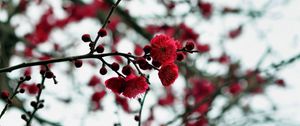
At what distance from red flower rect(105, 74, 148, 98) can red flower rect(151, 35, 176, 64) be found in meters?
0.19

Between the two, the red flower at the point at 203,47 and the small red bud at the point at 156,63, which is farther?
the red flower at the point at 203,47

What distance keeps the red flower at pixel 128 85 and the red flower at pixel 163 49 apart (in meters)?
0.19

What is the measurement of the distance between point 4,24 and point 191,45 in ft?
10.1

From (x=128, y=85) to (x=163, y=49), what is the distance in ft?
0.86

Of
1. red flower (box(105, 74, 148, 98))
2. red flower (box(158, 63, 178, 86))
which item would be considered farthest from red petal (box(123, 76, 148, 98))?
red flower (box(158, 63, 178, 86))

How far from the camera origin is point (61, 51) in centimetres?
551

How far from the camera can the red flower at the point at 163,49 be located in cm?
146

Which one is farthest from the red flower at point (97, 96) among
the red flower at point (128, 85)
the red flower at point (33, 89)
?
the red flower at point (128, 85)

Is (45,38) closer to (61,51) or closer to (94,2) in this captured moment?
(61,51)

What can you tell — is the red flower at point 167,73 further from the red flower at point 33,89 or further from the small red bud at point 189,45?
the red flower at point 33,89

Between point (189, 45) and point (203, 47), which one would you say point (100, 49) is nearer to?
point (189, 45)

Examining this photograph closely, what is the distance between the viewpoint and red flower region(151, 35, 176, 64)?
146 cm

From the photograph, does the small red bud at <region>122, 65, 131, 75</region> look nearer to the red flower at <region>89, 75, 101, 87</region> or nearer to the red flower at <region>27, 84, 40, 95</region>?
the red flower at <region>27, 84, 40, 95</region>

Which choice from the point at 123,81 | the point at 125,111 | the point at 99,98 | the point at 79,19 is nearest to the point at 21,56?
the point at 79,19
